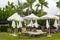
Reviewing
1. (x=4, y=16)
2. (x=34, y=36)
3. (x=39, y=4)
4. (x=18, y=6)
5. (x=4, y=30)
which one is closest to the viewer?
(x=34, y=36)

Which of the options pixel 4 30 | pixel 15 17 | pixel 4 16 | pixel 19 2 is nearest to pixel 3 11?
pixel 4 16

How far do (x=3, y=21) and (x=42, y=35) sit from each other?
1826cm

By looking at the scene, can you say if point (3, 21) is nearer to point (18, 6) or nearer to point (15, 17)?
point (18, 6)

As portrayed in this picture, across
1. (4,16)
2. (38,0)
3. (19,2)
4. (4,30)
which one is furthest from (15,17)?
(19,2)

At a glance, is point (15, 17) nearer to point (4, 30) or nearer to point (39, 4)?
point (4, 30)

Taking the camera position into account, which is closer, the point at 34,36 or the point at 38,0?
the point at 34,36

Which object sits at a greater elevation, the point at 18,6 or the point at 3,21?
the point at 18,6

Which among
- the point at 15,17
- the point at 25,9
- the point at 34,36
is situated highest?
the point at 25,9

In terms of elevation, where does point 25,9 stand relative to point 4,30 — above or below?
above

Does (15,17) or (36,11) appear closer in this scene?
(15,17)

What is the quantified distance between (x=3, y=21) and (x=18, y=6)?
24.1 feet

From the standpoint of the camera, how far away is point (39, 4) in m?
41.4

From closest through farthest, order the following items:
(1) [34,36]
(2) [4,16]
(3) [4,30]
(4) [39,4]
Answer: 1. (1) [34,36]
2. (3) [4,30]
3. (2) [4,16]
4. (4) [39,4]

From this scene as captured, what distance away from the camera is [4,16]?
37.8 m
